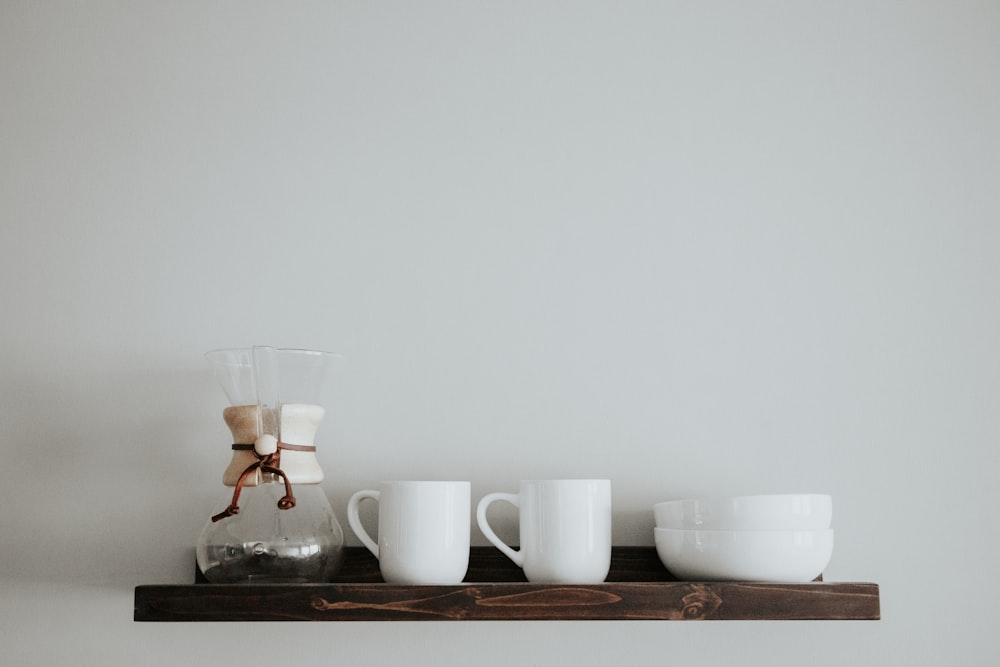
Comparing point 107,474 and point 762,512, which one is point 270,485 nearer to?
point 107,474

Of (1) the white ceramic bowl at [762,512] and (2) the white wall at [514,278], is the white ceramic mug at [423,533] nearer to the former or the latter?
(2) the white wall at [514,278]

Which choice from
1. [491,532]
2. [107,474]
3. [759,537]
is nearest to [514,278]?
[491,532]

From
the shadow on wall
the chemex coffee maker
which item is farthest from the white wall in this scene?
the chemex coffee maker

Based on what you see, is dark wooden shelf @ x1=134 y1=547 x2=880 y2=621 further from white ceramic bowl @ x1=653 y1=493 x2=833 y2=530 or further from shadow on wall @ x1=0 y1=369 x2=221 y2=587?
shadow on wall @ x1=0 y1=369 x2=221 y2=587

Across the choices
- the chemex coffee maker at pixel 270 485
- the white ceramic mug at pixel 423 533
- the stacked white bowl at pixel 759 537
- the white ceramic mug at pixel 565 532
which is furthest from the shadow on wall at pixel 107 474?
the stacked white bowl at pixel 759 537

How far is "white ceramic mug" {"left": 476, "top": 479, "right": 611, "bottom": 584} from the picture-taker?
84 centimetres

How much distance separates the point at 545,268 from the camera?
3.41 feet

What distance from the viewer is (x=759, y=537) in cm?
81

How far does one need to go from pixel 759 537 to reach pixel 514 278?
42cm

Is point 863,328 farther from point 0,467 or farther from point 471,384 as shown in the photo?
point 0,467

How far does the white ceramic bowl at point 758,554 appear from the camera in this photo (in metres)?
0.82

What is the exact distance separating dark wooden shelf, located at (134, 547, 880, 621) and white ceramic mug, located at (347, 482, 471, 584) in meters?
0.04

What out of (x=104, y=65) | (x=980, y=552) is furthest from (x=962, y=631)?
(x=104, y=65)

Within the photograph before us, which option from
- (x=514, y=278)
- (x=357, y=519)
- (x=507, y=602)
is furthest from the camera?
(x=514, y=278)
